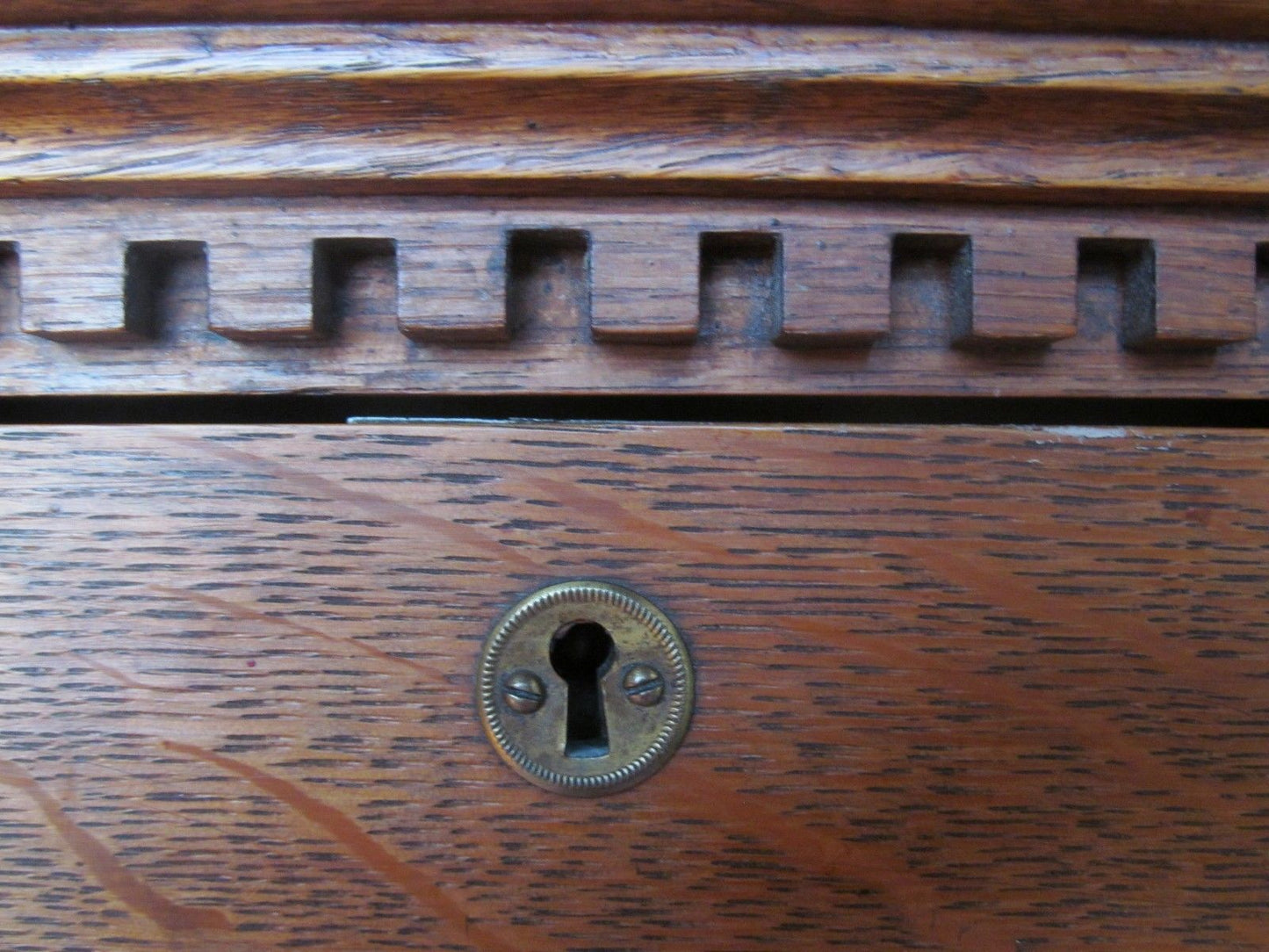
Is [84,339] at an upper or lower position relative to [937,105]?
lower

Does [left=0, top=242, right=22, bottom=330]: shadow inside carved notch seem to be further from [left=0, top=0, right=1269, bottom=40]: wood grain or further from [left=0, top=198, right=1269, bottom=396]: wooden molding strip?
[left=0, top=0, right=1269, bottom=40]: wood grain

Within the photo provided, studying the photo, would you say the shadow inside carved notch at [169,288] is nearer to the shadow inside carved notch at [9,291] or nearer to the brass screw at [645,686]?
the shadow inside carved notch at [9,291]

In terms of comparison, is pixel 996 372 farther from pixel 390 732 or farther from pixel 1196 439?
pixel 390 732

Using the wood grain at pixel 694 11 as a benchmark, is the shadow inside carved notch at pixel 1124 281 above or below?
below

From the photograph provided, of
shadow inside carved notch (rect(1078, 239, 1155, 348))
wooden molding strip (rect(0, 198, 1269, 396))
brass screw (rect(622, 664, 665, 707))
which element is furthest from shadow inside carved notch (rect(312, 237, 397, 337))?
shadow inside carved notch (rect(1078, 239, 1155, 348))

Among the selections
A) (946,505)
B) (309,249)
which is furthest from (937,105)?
(309,249)

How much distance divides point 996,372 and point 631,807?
0.33m

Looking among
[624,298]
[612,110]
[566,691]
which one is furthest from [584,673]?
[612,110]

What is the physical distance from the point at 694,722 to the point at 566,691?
7 centimetres

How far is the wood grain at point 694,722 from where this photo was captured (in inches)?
19.8

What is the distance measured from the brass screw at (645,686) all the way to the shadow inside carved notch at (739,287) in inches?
7.6

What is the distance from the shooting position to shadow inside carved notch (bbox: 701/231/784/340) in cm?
53

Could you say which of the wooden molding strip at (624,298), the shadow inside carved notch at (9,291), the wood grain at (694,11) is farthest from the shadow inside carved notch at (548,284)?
the shadow inside carved notch at (9,291)

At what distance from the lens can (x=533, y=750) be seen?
0.50m
